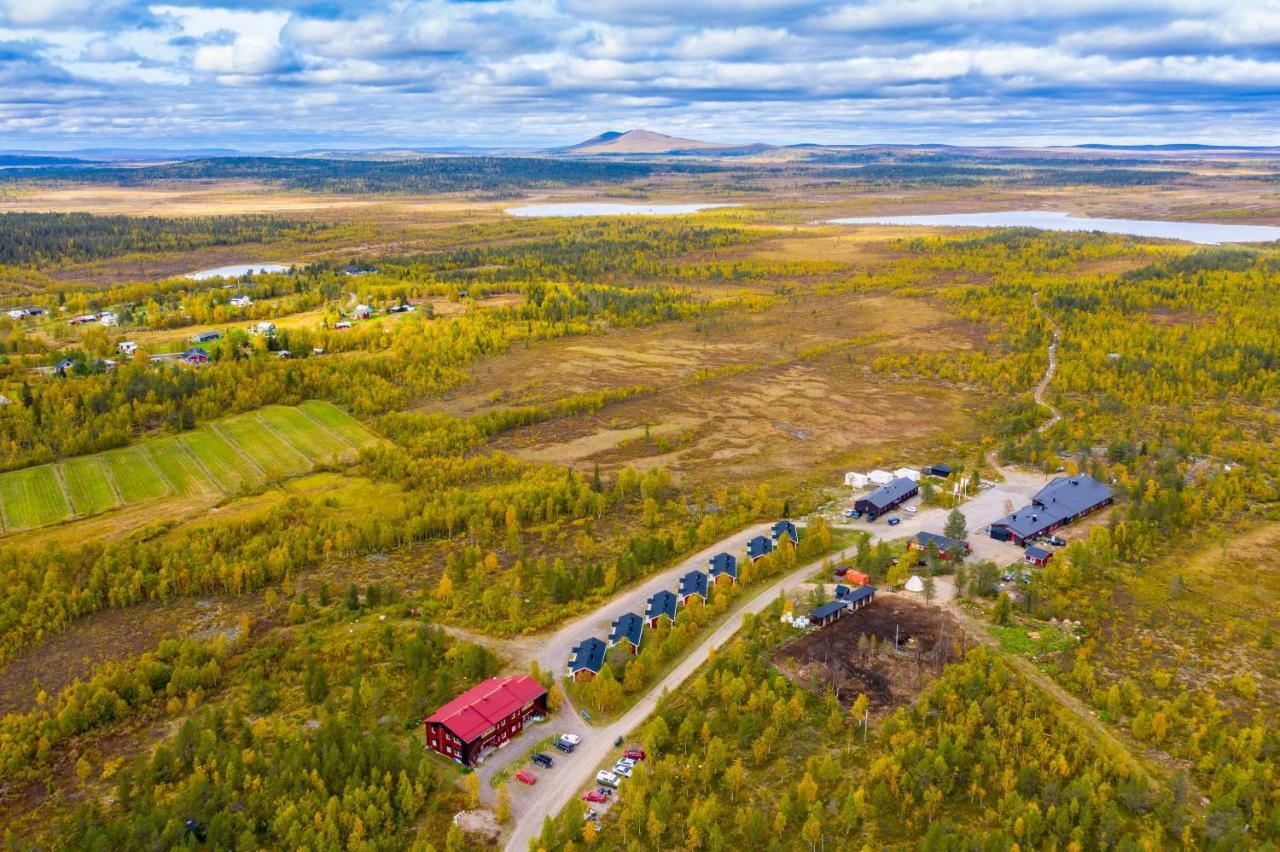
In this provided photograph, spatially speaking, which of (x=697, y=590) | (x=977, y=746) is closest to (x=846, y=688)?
(x=977, y=746)

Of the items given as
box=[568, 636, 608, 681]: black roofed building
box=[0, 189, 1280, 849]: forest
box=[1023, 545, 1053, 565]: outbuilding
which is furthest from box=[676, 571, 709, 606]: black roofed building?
box=[1023, 545, 1053, 565]: outbuilding

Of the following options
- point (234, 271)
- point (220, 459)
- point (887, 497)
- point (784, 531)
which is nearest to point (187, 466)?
point (220, 459)

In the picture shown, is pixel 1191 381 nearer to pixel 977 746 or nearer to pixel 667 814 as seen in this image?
pixel 977 746

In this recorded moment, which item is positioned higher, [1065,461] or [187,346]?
[187,346]

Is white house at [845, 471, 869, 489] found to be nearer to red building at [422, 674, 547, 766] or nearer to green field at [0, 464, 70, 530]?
red building at [422, 674, 547, 766]

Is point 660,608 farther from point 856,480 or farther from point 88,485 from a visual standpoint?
point 88,485
